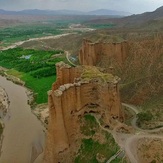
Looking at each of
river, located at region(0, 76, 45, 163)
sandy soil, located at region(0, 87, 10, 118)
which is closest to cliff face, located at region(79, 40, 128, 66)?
river, located at region(0, 76, 45, 163)

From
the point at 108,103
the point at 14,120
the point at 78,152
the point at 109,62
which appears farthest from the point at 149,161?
the point at 109,62

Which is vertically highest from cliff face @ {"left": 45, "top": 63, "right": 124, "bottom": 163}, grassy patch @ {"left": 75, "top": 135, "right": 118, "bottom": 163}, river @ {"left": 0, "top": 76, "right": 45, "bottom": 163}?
cliff face @ {"left": 45, "top": 63, "right": 124, "bottom": 163}

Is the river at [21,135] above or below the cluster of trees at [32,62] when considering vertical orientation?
below

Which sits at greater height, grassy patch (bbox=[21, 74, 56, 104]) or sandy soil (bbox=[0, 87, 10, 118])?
grassy patch (bbox=[21, 74, 56, 104])

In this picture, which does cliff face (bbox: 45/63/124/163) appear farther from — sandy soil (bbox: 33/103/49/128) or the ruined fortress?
sandy soil (bbox: 33/103/49/128)

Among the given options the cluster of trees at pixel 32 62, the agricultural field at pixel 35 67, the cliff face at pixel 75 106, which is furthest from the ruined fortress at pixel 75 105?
the cluster of trees at pixel 32 62

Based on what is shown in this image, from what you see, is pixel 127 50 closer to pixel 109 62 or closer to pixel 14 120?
pixel 109 62

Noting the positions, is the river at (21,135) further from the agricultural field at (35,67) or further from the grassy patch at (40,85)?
the agricultural field at (35,67)
